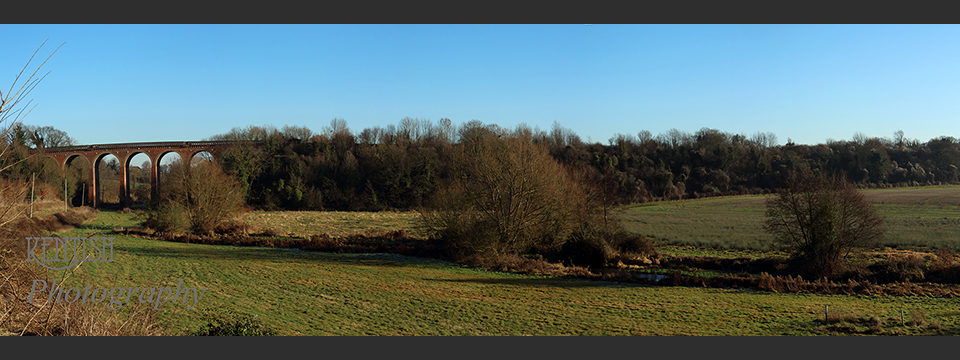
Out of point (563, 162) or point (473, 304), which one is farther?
point (563, 162)

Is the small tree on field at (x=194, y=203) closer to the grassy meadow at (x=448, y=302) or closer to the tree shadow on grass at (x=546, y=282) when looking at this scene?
the grassy meadow at (x=448, y=302)

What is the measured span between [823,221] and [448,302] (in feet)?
51.9

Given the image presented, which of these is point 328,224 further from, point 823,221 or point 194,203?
point 823,221

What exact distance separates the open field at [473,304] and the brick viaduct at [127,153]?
48.5 meters

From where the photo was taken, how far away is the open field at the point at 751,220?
28.3 metres

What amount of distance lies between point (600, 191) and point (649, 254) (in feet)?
22.7

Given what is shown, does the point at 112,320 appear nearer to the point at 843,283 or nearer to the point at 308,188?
the point at 843,283

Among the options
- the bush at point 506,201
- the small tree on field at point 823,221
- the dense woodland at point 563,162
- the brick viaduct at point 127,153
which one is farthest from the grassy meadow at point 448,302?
the brick viaduct at point 127,153

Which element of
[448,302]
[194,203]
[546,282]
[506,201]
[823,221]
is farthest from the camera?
[194,203]

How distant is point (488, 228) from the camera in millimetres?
23234

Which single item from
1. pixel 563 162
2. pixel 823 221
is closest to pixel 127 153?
pixel 563 162

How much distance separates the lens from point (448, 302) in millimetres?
13281

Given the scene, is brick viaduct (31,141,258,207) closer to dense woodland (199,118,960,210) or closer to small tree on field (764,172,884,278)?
dense woodland (199,118,960,210)

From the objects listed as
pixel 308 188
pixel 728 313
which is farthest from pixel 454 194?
pixel 308 188
